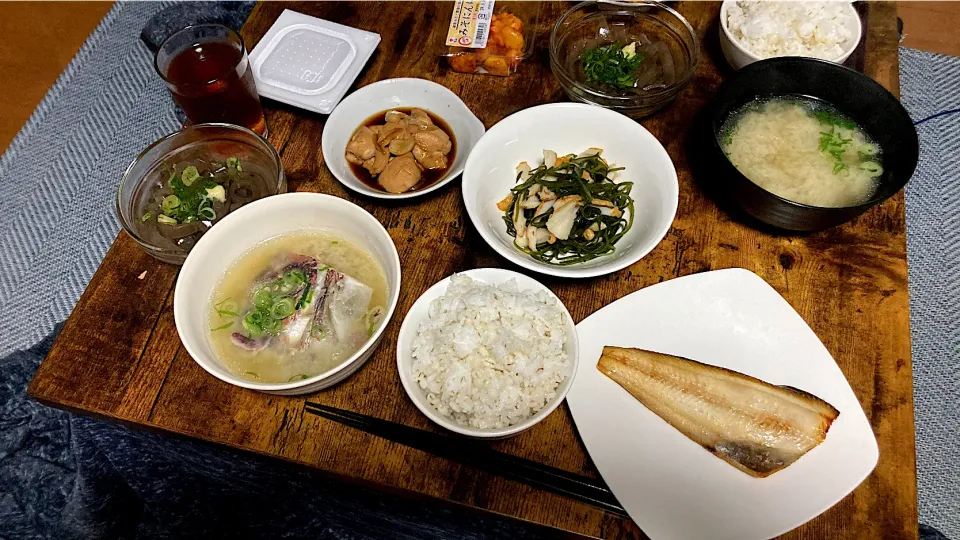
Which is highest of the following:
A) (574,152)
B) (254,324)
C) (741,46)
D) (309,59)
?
(741,46)

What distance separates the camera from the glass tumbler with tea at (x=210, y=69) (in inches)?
78.8

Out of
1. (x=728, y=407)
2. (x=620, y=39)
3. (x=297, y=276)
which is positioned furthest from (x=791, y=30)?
(x=297, y=276)

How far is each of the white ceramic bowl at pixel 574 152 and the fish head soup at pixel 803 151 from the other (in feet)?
0.85

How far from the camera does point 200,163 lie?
1957 mm

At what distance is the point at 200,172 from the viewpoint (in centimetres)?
194

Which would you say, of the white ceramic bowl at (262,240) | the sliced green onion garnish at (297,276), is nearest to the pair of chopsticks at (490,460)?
the white ceramic bowl at (262,240)

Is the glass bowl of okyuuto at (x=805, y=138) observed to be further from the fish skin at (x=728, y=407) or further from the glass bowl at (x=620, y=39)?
the fish skin at (x=728, y=407)

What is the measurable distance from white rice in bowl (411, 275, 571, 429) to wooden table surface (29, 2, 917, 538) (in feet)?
0.54

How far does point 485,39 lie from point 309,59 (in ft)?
2.12

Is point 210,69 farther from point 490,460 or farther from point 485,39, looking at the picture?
point 490,460

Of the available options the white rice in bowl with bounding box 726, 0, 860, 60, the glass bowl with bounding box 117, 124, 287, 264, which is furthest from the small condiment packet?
the white rice in bowl with bounding box 726, 0, 860, 60

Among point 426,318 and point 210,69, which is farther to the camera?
point 210,69

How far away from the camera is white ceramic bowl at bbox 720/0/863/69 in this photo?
2100 millimetres

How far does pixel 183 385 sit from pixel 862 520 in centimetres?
180
